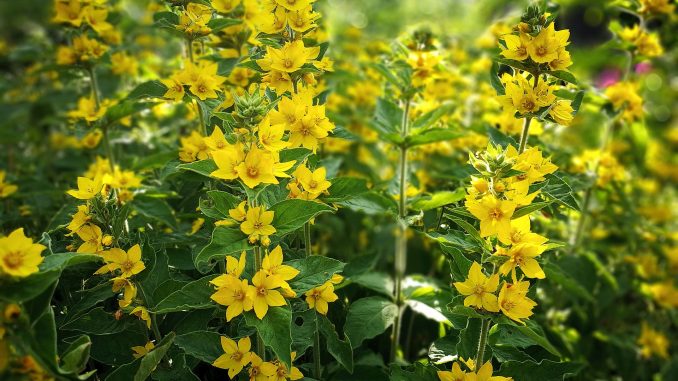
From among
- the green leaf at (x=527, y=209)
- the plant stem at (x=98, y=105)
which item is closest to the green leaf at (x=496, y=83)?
the green leaf at (x=527, y=209)

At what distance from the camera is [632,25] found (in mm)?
2523

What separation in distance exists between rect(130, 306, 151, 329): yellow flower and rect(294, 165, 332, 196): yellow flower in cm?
53

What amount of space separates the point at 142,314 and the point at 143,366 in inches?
5.5

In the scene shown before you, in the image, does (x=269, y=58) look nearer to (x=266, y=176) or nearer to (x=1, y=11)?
(x=266, y=176)

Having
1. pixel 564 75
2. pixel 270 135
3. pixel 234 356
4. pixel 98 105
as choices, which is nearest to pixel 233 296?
pixel 234 356

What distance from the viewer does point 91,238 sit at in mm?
1540

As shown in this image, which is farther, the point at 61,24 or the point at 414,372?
the point at 61,24

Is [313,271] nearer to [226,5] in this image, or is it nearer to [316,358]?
[316,358]

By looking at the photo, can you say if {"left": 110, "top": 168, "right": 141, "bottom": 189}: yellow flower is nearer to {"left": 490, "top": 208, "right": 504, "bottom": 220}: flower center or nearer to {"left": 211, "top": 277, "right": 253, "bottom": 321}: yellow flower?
{"left": 211, "top": 277, "right": 253, "bottom": 321}: yellow flower

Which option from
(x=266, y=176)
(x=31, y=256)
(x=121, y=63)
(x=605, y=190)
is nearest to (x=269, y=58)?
(x=266, y=176)

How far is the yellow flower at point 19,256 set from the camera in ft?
4.13

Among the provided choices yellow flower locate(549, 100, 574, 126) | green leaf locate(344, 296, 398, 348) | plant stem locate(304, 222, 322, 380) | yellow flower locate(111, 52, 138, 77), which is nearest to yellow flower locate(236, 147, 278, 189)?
plant stem locate(304, 222, 322, 380)

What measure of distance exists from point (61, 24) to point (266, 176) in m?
1.37

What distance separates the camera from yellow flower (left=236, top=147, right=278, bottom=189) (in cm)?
134
